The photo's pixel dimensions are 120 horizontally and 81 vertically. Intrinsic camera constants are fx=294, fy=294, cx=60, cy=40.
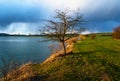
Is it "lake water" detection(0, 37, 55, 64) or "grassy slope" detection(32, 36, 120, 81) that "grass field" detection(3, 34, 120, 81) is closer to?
"grassy slope" detection(32, 36, 120, 81)

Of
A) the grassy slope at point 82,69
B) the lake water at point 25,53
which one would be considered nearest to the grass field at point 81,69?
Result: the grassy slope at point 82,69

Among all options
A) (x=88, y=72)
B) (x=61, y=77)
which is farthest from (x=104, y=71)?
(x=61, y=77)

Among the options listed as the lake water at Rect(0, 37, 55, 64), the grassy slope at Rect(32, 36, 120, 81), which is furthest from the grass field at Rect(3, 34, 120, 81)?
the lake water at Rect(0, 37, 55, 64)

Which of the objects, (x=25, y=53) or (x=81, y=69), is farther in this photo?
(x=25, y=53)

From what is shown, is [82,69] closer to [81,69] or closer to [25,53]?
[81,69]

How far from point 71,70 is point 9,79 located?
6616mm

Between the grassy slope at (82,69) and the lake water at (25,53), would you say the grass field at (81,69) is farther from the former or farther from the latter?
the lake water at (25,53)

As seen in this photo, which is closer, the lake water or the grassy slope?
the grassy slope

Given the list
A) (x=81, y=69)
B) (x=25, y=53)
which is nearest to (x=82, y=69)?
(x=81, y=69)

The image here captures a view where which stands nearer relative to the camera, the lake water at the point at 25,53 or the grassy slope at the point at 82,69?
the grassy slope at the point at 82,69

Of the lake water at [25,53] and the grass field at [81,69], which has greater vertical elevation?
the grass field at [81,69]

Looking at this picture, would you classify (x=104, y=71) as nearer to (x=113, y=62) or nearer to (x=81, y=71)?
(x=81, y=71)

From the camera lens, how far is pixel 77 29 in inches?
1480

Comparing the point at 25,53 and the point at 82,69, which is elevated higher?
the point at 82,69
